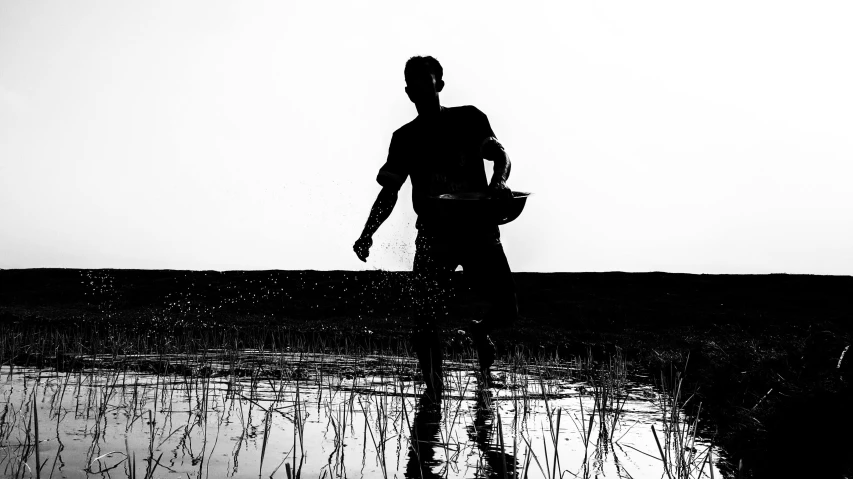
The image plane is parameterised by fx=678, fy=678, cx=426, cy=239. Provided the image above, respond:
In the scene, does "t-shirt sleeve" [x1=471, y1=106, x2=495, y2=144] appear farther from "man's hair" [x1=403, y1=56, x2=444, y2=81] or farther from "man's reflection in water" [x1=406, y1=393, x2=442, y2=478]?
"man's reflection in water" [x1=406, y1=393, x2=442, y2=478]

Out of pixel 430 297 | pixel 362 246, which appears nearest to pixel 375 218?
pixel 362 246

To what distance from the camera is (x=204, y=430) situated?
9.84ft

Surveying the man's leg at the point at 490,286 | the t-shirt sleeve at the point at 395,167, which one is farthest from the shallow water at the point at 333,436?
the t-shirt sleeve at the point at 395,167

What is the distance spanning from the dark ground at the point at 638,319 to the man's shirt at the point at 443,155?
0.86 m

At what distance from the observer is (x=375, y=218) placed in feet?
15.6

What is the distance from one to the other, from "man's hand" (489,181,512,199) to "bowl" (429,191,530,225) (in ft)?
0.05

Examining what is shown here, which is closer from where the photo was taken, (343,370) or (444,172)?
(444,172)

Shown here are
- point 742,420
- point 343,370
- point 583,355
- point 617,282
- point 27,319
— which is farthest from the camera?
point 617,282

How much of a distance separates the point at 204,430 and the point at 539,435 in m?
1.49

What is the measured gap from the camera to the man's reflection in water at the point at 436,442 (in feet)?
7.68

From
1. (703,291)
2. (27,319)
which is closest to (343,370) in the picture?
(27,319)

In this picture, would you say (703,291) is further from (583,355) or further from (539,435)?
(539,435)

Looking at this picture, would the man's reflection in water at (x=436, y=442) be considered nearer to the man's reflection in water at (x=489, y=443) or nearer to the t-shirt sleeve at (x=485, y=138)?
the man's reflection in water at (x=489, y=443)

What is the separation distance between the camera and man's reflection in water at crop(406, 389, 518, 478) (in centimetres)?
234
